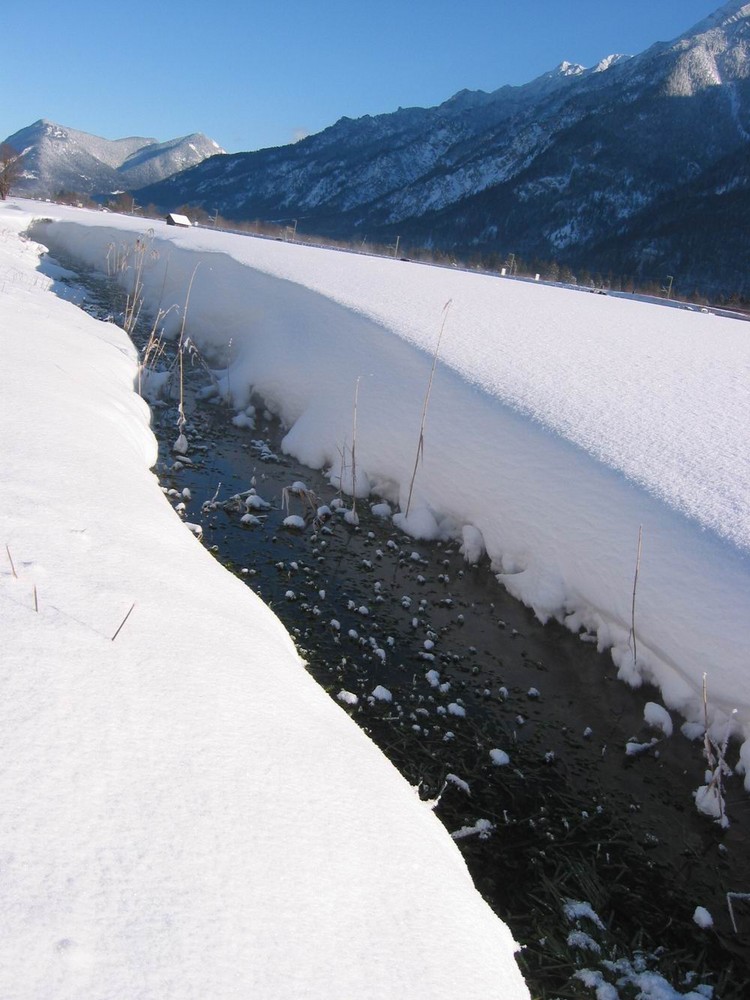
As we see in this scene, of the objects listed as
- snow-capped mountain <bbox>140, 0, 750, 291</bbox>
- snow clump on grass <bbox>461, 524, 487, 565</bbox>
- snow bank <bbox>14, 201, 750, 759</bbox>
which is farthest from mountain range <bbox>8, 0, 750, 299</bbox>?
snow clump on grass <bbox>461, 524, 487, 565</bbox>

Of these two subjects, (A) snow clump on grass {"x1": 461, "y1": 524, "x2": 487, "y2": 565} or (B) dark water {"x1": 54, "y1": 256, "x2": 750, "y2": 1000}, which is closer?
(B) dark water {"x1": 54, "y1": 256, "x2": 750, "y2": 1000}

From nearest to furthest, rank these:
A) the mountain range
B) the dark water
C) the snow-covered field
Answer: the snow-covered field, the dark water, the mountain range

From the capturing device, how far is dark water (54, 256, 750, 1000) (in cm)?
301

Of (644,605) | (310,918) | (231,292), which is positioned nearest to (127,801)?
(310,918)

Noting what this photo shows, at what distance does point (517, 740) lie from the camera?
3979 millimetres

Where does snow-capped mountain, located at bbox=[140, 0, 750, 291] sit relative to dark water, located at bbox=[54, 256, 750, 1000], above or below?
above

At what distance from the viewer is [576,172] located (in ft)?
445

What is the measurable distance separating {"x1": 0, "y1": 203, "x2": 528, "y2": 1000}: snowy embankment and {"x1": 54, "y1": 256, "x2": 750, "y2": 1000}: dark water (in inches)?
45.8

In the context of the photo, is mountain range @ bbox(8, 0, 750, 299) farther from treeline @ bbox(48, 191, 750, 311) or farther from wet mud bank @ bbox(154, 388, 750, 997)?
wet mud bank @ bbox(154, 388, 750, 997)

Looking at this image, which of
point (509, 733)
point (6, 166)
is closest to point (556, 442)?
point (509, 733)

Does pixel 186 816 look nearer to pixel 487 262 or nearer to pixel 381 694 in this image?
pixel 381 694

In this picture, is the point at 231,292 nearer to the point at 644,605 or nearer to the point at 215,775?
the point at 644,605

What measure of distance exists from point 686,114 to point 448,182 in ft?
187

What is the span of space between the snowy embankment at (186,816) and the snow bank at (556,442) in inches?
109
